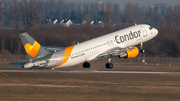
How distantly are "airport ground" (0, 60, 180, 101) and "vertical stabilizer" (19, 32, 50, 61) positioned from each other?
9.92ft

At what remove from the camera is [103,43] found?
56938 mm

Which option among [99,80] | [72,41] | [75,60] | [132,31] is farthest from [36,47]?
[72,41]

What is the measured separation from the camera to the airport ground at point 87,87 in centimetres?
3853

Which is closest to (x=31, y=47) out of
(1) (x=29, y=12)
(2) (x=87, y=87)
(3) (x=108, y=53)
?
(2) (x=87, y=87)

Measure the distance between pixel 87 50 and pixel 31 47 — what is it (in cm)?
1007

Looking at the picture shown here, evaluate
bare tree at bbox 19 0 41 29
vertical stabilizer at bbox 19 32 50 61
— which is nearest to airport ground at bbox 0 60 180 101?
vertical stabilizer at bbox 19 32 50 61

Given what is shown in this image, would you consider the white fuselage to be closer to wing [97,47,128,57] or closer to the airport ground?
wing [97,47,128,57]

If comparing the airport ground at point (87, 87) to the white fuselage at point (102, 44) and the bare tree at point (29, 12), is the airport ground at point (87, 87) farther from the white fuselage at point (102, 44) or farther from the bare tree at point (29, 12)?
the bare tree at point (29, 12)

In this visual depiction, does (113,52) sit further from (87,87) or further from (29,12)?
(29,12)

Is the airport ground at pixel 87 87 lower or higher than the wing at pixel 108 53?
lower

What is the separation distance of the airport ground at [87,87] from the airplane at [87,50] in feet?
6.78

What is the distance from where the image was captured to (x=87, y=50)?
55906 mm

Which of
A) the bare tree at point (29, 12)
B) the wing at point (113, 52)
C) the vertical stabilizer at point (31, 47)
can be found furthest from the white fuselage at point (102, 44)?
the bare tree at point (29, 12)

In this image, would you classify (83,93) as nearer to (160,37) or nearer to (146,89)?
(146,89)
